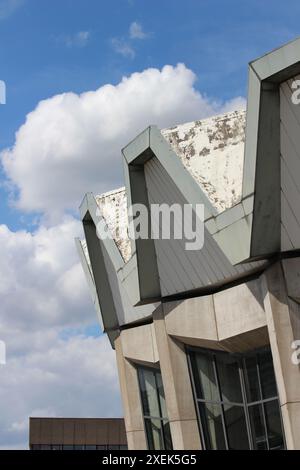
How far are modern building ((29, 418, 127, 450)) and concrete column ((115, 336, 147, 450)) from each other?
29.0m

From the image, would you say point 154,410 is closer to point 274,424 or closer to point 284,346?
point 274,424

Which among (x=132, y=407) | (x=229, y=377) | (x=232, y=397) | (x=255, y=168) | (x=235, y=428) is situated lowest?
(x=235, y=428)

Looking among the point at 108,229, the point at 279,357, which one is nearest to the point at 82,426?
the point at 108,229

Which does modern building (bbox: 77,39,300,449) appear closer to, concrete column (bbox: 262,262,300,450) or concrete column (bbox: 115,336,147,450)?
concrete column (bbox: 262,262,300,450)

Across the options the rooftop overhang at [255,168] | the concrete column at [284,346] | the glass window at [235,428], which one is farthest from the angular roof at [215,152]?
the glass window at [235,428]

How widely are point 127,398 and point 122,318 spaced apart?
10.2ft

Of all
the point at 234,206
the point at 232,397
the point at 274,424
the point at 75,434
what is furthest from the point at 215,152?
the point at 75,434

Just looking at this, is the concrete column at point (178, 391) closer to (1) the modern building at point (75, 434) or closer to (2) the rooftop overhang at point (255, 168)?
(2) the rooftop overhang at point (255, 168)

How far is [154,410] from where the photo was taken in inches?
1179

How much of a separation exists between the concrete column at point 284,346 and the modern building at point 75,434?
4116 centimetres

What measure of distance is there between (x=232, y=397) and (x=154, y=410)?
557cm
